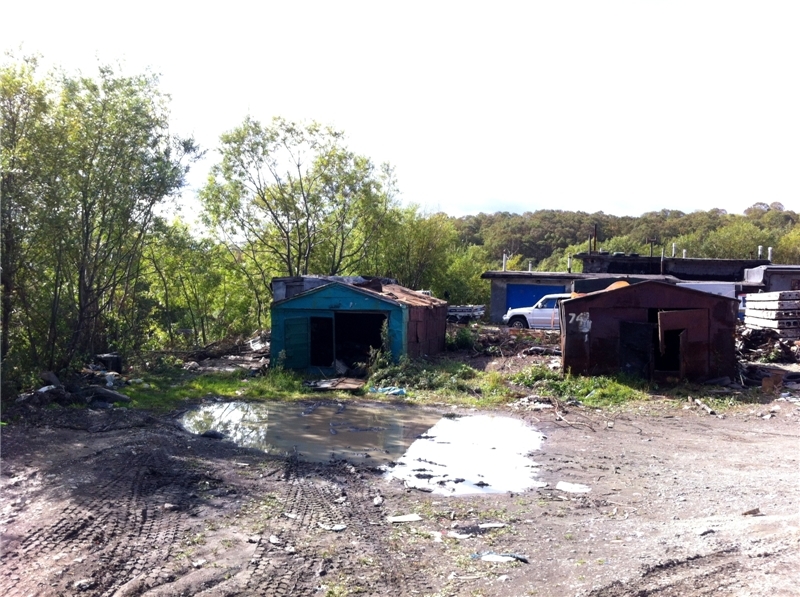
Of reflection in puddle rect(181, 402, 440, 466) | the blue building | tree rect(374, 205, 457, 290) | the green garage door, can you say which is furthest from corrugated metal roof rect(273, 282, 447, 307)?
tree rect(374, 205, 457, 290)

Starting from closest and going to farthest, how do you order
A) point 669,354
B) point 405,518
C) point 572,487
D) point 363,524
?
point 363,524
point 405,518
point 572,487
point 669,354

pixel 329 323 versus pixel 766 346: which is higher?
pixel 329 323

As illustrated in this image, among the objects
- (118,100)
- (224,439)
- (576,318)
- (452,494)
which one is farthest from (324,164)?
(452,494)

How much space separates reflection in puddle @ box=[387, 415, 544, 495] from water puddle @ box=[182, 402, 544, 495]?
0.01m

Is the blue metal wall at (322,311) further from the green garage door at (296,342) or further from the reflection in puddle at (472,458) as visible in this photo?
the reflection in puddle at (472,458)

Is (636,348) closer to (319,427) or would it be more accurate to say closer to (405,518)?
(319,427)

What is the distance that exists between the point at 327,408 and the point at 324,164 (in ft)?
54.2

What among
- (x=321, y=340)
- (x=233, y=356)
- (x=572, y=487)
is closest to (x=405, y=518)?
(x=572, y=487)

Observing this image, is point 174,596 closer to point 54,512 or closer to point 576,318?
point 54,512

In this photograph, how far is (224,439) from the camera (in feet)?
36.9

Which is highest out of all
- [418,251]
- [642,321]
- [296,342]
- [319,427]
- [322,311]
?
[418,251]

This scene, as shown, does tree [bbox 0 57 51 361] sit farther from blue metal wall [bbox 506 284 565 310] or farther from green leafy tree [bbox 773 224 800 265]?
green leafy tree [bbox 773 224 800 265]

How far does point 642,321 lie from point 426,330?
22.1 feet

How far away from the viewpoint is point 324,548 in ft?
20.3
